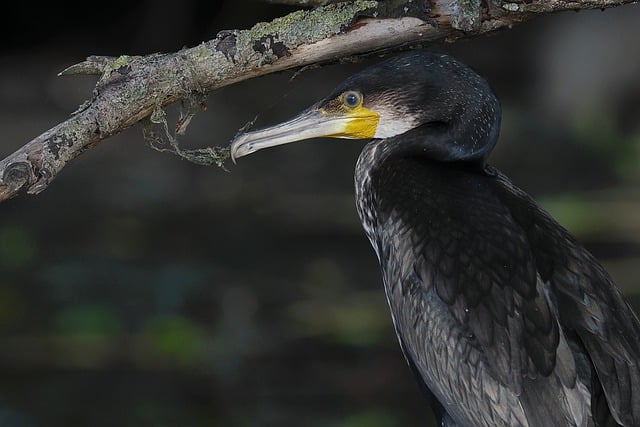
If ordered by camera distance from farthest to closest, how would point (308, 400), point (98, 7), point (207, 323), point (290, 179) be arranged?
point (98, 7) → point (290, 179) → point (207, 323) → point (308, 400)

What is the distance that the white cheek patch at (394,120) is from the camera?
12.0 feet

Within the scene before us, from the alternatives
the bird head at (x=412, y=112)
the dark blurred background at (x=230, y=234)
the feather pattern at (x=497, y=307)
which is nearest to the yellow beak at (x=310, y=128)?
the bird head at (x=412, y=112)

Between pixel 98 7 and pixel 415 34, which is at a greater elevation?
pixel 415 34

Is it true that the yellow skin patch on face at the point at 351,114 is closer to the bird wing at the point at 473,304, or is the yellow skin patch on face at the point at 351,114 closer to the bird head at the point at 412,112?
the bird head at the point at 412,112

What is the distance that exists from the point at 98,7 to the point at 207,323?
10.4ft

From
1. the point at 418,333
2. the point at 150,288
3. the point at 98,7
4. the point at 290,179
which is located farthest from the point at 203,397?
the point at 98,7

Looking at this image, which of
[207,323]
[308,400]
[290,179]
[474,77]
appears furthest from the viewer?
[290,179]

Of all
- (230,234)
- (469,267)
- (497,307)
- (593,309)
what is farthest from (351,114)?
(230,234)

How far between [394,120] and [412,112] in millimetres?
61

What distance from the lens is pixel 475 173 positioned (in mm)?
3689

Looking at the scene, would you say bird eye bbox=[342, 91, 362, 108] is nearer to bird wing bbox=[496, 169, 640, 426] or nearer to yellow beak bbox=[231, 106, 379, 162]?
yellow beak bbox=[231, 106, 379, 162]

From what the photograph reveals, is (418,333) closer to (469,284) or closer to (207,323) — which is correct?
(469,284)

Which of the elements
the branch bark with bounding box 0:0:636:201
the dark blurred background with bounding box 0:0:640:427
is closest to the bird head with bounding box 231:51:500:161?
the branch bark with bounding box 0:0:636:201

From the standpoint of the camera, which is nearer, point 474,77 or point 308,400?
point 474,77
